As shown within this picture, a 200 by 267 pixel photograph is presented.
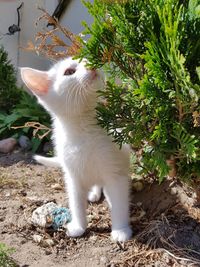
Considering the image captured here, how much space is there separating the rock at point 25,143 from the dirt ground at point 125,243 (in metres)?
1.22

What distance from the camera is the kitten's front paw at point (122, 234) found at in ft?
7.55

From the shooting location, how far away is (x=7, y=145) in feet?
13.8

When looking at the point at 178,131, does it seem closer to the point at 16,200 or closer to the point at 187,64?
the point at 187,64

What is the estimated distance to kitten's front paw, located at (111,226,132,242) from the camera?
7.55ft

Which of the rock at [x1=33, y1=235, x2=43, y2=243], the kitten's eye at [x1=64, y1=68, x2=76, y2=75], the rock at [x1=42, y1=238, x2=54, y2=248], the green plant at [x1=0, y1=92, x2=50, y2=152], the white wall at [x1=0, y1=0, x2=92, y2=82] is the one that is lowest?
the rock at [x1=42, y1=238, x2=54, y2=248]

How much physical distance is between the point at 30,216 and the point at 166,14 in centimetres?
158

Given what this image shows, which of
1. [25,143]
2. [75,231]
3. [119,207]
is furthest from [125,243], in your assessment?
[25,143]

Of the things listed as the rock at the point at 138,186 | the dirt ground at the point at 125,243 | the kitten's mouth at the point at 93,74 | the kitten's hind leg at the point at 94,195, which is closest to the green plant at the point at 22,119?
the dirt ground at the point at 125,243

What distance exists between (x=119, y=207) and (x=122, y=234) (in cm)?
14

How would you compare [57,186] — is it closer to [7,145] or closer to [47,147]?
[47,147]

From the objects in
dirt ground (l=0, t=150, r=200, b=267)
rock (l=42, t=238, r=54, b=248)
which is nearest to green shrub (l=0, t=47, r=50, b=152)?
dirt ground (l=0, t=150, r=200, b=267)

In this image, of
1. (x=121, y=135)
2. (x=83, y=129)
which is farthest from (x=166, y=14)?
(x=83, y=129)

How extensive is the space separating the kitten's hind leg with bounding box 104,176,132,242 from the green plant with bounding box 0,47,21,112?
2.75 meters

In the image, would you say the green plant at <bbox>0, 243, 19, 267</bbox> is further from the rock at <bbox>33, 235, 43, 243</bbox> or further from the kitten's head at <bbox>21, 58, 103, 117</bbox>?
the kitten's head at <bbox>21, 58, 103, 117</bbox>
